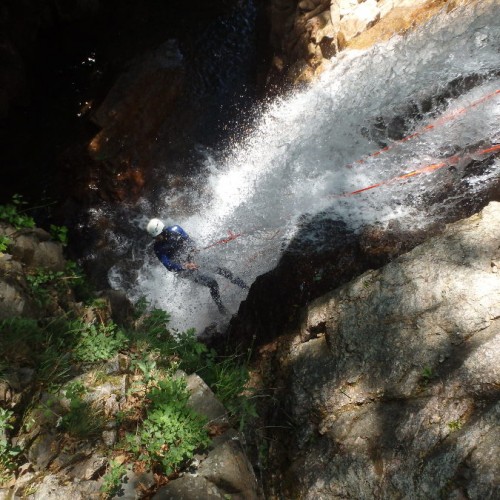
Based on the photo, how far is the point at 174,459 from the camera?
2.72 m

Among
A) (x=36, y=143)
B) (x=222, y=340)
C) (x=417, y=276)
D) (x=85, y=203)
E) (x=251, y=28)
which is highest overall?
(x=36, y=143)

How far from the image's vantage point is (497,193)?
4.16 metres

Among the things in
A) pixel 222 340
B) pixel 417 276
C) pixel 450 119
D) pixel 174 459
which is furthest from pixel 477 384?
pixel 450 119

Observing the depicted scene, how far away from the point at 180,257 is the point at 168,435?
12.1 feet

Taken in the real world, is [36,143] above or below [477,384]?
above

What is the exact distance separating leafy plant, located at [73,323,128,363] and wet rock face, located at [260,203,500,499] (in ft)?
5.26

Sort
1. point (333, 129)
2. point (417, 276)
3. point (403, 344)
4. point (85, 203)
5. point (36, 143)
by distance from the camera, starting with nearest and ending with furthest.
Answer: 1. point (403, 344)
2. point (417, 276)
3. point (333, 129)
4. point (85, 203)
5. point (36, 143)

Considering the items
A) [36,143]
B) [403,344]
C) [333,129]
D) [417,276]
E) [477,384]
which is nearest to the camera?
[477,384]

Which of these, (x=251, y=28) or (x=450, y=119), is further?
(x=251, y=28)

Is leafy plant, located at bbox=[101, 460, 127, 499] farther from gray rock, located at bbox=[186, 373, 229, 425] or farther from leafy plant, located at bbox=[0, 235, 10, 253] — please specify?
leafy plant, located at bbox=[0, 235, 10, 253]

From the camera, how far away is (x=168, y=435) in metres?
2.80

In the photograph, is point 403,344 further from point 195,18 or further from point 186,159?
point 195,18

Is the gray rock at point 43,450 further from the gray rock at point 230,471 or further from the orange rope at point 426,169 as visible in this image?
the orange rope at point 426,169

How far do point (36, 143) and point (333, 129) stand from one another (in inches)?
250
